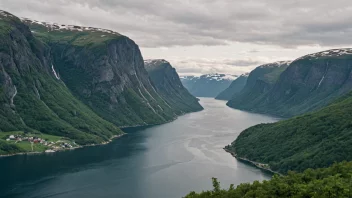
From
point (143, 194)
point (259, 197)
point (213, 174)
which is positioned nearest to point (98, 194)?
point (143, 194)

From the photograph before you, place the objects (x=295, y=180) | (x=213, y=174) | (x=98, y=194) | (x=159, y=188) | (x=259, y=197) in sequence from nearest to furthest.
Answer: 1. (x=259, y=197)
2. (x=295, y=180)
3. (x=98, y=194)
4. (x=159, y=188)
5. (x=213, y=174)

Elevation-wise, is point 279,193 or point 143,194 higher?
point 279,193

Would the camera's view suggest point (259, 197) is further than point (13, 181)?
No

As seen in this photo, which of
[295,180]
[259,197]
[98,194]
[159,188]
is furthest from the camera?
[159,188]

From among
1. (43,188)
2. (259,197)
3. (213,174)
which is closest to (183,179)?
(213,174)

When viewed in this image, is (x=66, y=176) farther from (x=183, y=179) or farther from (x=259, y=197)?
(x=259, y=197)

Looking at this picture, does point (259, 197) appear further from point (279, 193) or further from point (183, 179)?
point (183, 179)
